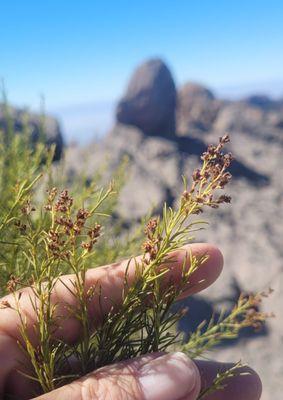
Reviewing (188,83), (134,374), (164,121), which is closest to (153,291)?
(134,374)

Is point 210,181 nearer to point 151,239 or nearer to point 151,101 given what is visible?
point 151,239

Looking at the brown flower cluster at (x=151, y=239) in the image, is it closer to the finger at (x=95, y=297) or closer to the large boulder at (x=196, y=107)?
the finger at (x=95, y=297)

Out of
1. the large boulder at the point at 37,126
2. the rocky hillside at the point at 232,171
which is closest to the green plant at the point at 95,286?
the rocky hillside at the point at 232,171

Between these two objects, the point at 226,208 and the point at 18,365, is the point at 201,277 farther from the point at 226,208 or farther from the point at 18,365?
the point at 226,208

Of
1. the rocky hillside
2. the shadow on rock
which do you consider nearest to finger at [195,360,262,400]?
the rocky hillside

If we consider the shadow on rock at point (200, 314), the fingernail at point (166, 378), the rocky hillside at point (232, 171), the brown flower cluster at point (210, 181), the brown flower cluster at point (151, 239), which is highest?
the brown flower cluster at point (210, 181)

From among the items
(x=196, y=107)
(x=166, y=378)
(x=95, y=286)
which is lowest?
(x=196, y=107)

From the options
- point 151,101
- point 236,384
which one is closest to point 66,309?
point 236,384
